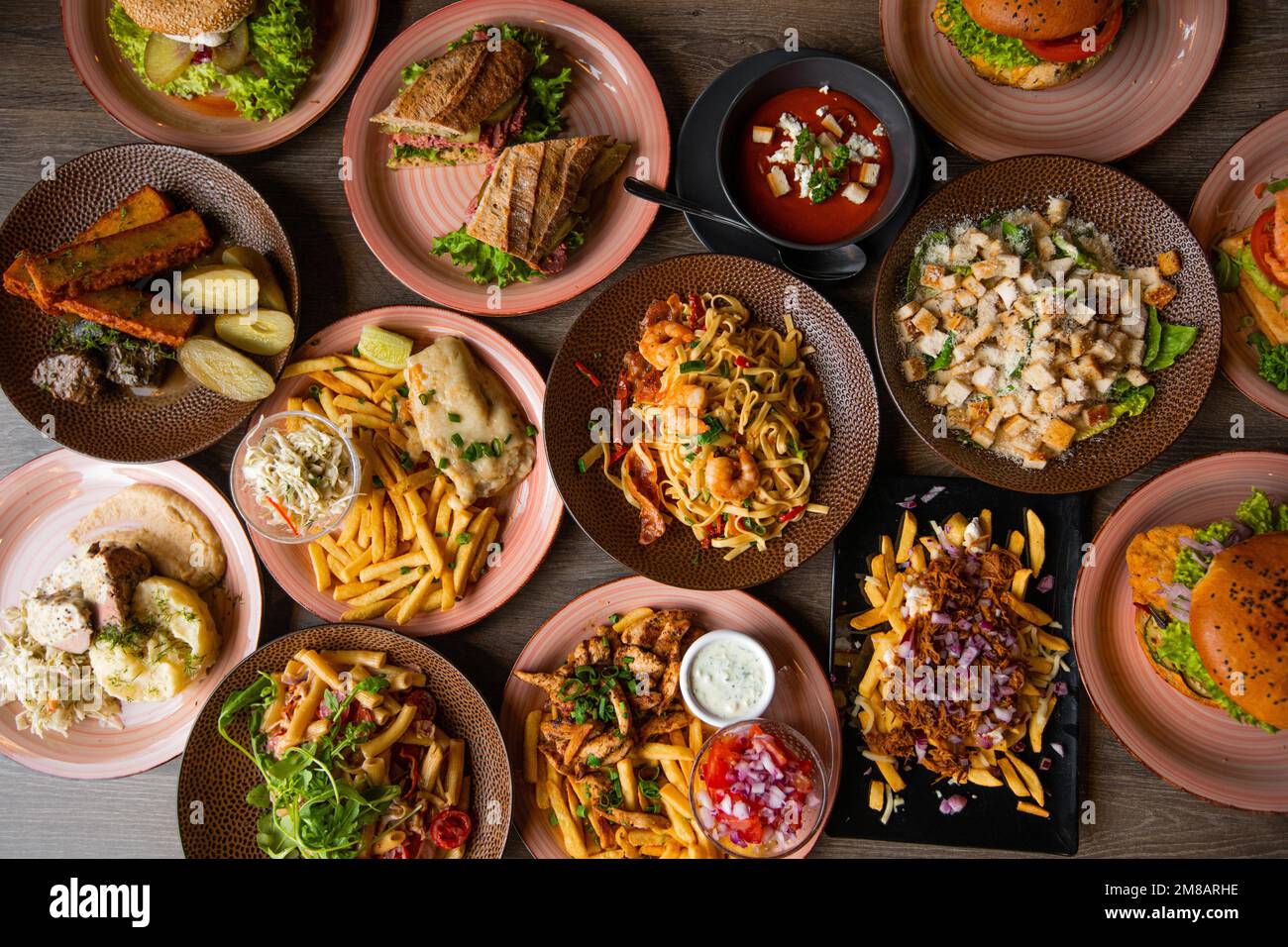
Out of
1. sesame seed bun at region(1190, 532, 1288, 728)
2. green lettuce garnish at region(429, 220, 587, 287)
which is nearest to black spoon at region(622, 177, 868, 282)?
green lettuce garnish at region(429, 220, 587, 287)

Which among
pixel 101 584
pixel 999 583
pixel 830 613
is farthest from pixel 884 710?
pixel 101 584

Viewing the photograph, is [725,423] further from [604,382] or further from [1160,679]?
[1160,679]

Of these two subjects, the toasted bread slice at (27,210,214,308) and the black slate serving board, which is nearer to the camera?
the toasted bread slice at (27,210,214,308)

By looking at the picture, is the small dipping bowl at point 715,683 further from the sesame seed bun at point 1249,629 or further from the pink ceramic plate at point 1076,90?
the pink ceramic plate at point 1076,90

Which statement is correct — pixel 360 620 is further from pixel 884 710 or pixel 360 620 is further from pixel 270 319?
pixel 884 710

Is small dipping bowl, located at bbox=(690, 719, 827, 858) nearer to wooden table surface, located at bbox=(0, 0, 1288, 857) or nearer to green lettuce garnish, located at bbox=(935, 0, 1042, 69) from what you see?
wooden table surface, located at bbox=(0, 0, 1288, 857)

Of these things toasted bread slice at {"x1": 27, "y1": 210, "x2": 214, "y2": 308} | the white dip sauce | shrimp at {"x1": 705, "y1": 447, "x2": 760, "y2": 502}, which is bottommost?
the white dip sauce

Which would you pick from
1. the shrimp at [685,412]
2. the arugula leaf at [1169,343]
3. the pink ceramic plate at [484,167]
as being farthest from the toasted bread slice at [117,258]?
the arugula leaf at [1169,343]
